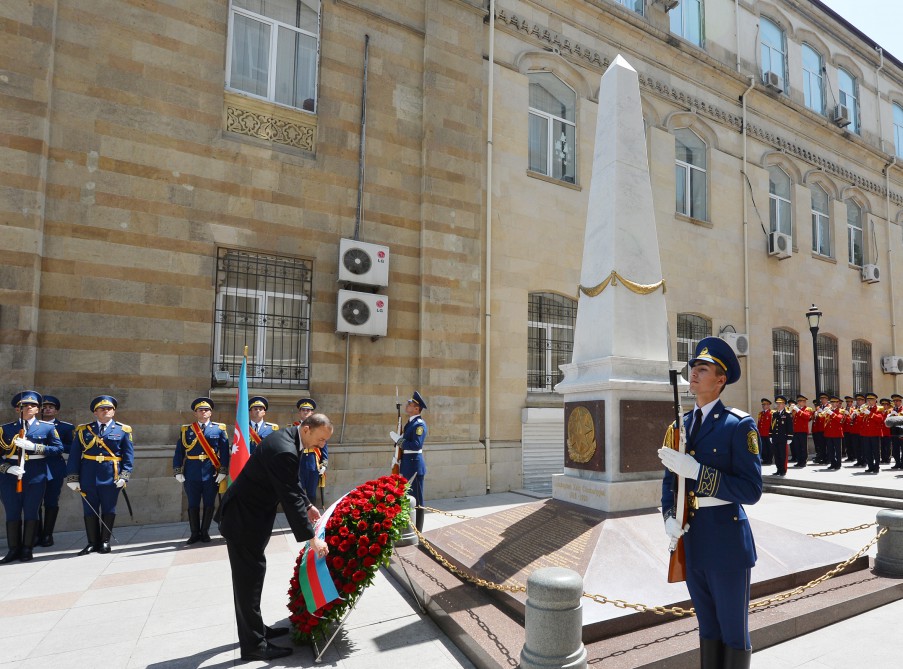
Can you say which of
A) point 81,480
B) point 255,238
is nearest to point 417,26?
point 255,238

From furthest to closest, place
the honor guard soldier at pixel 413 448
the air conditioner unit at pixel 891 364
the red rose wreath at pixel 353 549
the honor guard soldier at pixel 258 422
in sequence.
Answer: the air conditioner unit at pixel 891 364
the honor guard soldier at pixel 258 422
the honor guard soldier at pixel 413 448
the red rose wreath at pixel 353 549

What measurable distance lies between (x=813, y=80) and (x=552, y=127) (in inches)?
504

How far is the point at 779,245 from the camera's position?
1675cm

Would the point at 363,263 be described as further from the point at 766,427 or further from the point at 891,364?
the point at 891,364

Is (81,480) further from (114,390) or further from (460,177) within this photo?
(460,177)

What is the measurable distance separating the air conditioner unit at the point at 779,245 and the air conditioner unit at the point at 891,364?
23.5 ft

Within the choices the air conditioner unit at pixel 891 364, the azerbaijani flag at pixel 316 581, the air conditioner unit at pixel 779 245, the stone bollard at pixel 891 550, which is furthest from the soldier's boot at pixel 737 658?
the air conditioner unit at pixel 891 364

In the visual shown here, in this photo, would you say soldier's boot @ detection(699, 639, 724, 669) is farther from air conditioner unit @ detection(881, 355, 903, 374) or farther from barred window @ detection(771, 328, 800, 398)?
air conditioner unit @ detection(881, 355, 903, 374)

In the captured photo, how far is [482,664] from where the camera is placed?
3730 mm

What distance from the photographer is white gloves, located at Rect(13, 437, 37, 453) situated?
6371 mm

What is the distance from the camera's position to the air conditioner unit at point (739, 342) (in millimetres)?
15359

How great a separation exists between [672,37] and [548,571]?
1583 cm

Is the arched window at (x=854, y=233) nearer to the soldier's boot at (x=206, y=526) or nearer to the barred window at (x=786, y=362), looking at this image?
the barred window at (x=786, y=362)

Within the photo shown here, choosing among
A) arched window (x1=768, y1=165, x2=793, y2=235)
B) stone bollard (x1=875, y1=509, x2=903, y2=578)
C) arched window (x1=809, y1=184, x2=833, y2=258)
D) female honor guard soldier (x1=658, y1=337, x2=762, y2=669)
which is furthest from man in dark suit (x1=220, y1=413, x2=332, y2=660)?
arched window (x1=809, y1=184, x2=833, y2=258)
